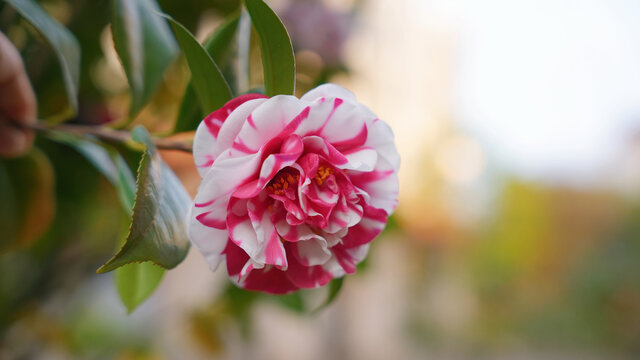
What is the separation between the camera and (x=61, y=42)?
27 cm

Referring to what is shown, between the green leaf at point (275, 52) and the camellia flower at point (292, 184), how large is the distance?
0.02 m

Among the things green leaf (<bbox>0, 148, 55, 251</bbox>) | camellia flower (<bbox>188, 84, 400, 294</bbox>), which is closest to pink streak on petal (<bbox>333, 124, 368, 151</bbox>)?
camellia flower (<bbox>188, 84, 400, 294</bbox>)

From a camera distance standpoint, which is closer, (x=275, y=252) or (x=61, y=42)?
(x=275, y=252)

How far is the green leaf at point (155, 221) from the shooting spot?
5.7 inches

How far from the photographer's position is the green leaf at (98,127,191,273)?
0.14 meters

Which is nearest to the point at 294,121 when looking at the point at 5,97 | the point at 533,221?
the point at 5,97

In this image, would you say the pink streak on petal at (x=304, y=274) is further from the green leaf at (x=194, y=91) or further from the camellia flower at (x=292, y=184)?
the green leaf at (x=194, y=91)

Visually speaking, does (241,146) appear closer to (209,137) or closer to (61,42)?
(209,137)

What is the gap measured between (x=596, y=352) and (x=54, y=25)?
9.02 feet

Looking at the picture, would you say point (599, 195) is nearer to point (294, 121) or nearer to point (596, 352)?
point (596, 352)

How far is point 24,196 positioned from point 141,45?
0.53 feet

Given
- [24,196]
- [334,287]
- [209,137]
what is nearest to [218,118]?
[209,137]

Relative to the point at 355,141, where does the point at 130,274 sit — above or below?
below

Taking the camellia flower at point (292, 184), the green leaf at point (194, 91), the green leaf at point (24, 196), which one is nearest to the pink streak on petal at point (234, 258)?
the camellia flower at point (292, 184)
